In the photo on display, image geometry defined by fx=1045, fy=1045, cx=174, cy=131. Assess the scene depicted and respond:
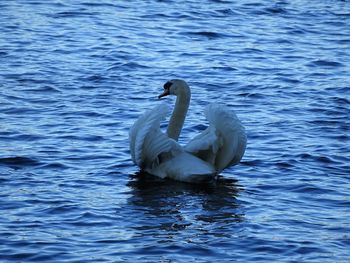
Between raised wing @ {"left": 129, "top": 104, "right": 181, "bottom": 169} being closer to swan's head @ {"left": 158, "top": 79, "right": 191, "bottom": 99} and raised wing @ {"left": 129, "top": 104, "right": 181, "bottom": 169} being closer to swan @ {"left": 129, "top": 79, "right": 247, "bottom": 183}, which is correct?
swan @ {"left": 129, "top": 79, "right": 247, "bottom": 183}

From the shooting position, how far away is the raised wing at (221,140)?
459 inches

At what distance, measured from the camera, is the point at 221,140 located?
11.8 m

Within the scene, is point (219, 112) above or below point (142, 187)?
above

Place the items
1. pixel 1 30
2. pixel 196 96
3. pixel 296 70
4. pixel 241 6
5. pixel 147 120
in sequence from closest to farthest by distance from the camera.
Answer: pixel 147 120 → pixel 196 96 → pixel 296 70 → pixel 1 30 → pixel 241 6

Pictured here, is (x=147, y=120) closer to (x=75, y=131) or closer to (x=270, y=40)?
(x=75, y=131)

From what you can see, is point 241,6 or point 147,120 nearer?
point 147,120

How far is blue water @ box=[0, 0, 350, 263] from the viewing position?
9.77 metres

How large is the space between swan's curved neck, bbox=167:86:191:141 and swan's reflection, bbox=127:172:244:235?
79 centimetres

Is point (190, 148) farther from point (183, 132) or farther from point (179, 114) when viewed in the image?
point (183, 132)

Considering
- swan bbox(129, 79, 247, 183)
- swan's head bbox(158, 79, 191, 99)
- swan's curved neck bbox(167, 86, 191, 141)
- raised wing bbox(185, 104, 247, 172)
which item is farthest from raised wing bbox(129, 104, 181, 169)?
swan's head bbox(158, 79, 191, 99)

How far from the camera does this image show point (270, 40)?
64.4ft

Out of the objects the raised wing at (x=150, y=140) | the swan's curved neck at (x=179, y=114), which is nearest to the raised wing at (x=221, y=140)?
the raised wing at (x=150, y=140)

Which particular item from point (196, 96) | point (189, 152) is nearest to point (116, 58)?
point (196, 96)

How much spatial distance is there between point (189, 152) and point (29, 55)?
21.2 ft
